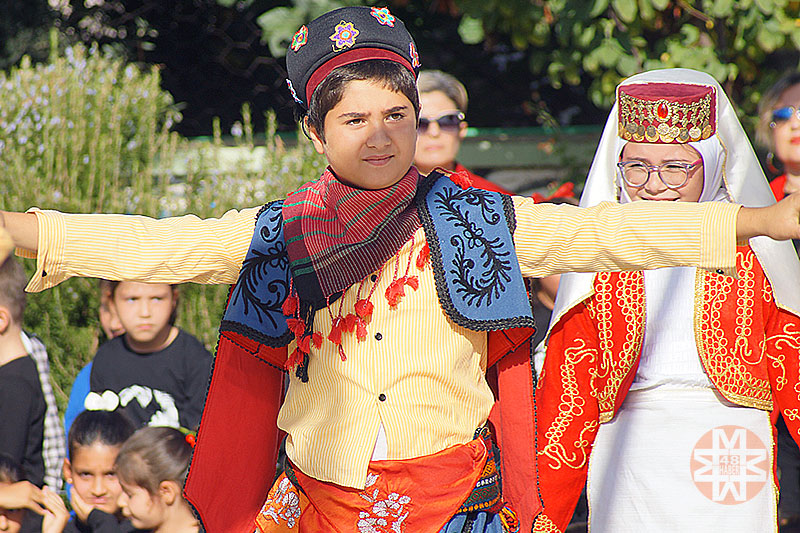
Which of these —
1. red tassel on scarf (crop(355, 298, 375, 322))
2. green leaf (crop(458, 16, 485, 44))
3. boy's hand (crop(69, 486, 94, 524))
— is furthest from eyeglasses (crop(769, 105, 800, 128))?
boy's hand (crop(69, 486, 94, 524))

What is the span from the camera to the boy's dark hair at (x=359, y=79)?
7.68 feet

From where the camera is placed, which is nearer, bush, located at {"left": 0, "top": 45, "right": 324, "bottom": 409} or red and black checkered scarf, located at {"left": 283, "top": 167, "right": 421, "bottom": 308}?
red and black checkered scarf, located at {"left": 283, "top": 167, "right": 421, "bottom": 308}

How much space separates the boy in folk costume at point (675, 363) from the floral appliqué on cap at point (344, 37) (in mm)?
1099

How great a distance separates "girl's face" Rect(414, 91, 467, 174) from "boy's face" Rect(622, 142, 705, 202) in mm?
1554

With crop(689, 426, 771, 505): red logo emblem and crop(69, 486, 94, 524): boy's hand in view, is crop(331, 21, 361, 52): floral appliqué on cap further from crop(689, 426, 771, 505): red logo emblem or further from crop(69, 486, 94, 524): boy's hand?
crop(69, 486, 94, 524): boy's hand

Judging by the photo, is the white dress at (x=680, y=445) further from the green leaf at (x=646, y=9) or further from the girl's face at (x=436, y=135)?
the green leaf at (x=646, y=9)

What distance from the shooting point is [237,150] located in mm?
6770

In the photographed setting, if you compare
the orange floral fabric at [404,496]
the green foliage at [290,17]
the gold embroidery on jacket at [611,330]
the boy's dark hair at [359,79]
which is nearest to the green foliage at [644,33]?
the green foliage at [290,17]

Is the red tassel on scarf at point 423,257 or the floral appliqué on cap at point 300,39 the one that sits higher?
the floral appliqué on cap at point 300,39

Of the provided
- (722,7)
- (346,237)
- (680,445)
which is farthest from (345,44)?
(722,7)

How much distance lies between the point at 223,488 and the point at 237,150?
4437 mm

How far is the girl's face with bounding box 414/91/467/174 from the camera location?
4625mm

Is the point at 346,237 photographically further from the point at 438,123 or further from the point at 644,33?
the point at 644,33

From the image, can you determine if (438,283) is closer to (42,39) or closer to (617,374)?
(617,374)
